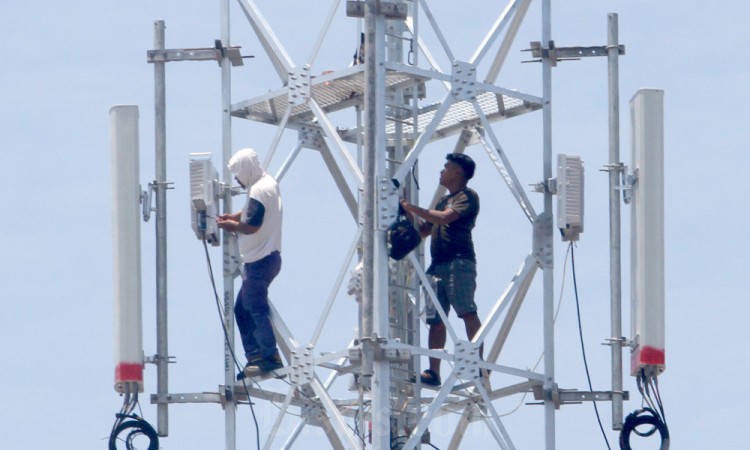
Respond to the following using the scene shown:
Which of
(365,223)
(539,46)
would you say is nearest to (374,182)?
(365,223)

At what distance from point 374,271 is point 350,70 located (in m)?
2.61

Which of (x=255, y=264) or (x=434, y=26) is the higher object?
(x=434, y=26)

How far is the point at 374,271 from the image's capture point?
38719 mm

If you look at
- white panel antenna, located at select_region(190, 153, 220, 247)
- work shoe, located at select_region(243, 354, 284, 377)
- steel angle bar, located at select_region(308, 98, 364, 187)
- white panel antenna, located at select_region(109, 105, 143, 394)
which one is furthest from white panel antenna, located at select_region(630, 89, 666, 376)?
white panel antenna, located at select_region(109, 105, 143, 394)

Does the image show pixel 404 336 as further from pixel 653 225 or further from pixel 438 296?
pixel 653 225

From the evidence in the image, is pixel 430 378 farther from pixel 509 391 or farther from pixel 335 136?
pixel 335 136

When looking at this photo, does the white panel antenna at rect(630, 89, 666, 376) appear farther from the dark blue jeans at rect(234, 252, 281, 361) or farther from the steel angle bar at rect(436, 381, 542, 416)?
the dark blue jeans at rect(234, 252, 281, 361)

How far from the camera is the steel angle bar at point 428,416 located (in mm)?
38812

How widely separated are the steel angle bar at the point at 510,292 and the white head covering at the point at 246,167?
10.4 feet

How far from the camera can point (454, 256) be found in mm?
40562

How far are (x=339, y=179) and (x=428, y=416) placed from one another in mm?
4018

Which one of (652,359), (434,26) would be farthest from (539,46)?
(652,359)

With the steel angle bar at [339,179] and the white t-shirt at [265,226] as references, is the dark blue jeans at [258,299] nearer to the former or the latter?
the white t-shirt at [265,226]

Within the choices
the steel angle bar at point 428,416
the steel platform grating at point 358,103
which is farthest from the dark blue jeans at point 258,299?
the steel angle bar at point 428,416
